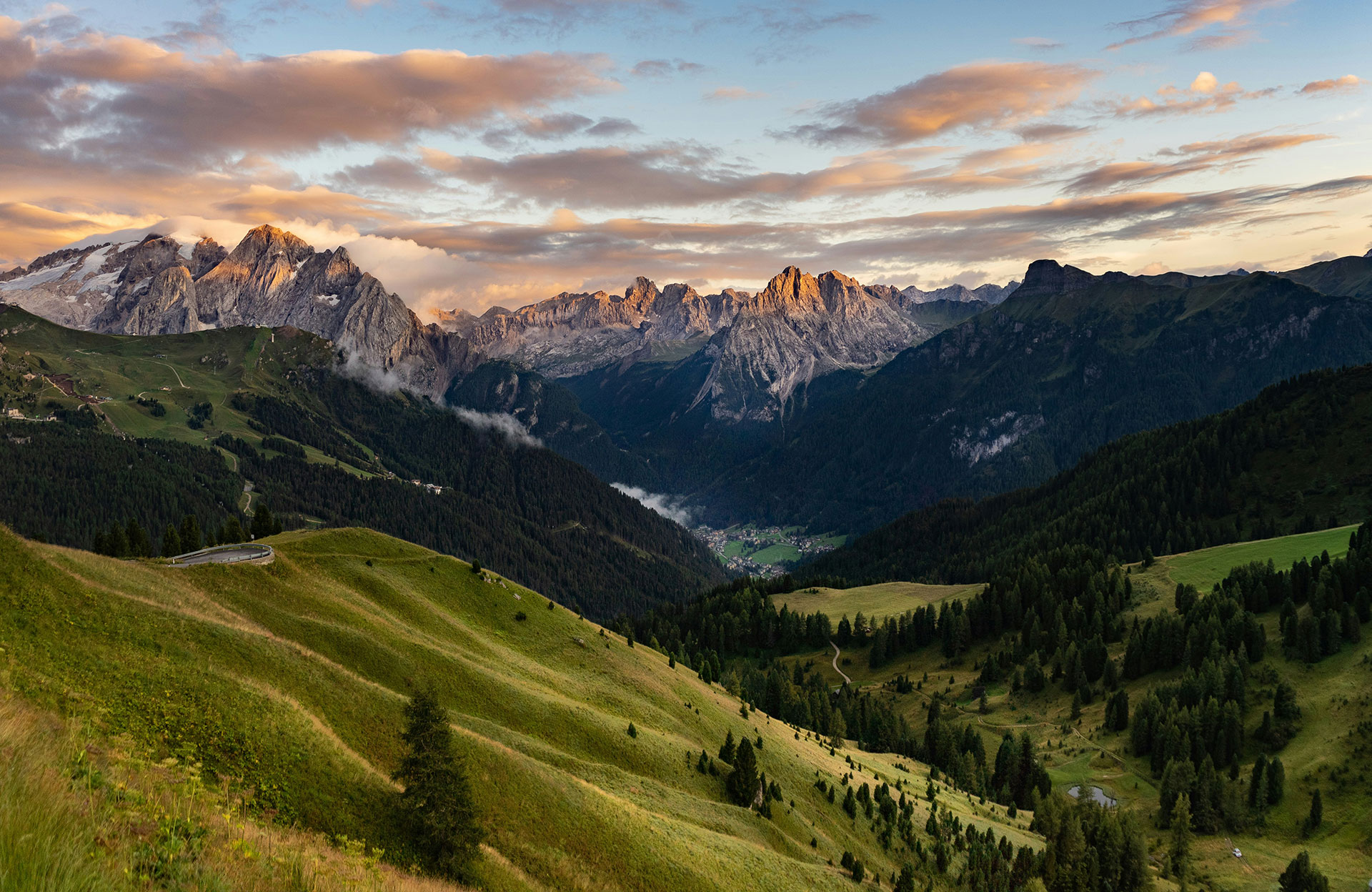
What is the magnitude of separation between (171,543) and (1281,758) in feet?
595

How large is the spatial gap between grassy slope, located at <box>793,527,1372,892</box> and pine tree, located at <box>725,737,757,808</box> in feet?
230

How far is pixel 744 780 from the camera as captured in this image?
246 ft

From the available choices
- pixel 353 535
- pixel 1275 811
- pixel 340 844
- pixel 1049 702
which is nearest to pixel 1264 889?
pixel 1275 811

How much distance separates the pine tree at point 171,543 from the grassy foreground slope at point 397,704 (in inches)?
893

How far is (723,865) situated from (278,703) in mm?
34961

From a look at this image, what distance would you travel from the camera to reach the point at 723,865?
179 feet

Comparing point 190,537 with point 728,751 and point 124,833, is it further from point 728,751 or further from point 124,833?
point 124,833

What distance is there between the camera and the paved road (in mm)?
74875

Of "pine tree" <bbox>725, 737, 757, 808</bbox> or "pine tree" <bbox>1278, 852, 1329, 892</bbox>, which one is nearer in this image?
"pine tree" <bbox>725, 737, 757, 808</bbox>

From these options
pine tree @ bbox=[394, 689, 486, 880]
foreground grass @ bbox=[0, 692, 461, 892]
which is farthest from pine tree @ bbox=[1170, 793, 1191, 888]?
foreground grass @ bbox=[0, 692, 461, 892]

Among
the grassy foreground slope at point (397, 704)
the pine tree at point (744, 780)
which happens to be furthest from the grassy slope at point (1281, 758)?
the pine tree at point (744, 780)

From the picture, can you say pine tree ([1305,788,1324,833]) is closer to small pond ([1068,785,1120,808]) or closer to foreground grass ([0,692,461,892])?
small pond ([1068,785,1120,808])

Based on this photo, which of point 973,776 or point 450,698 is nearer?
point 450,698

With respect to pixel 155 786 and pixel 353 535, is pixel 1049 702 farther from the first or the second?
pixel 155 786
